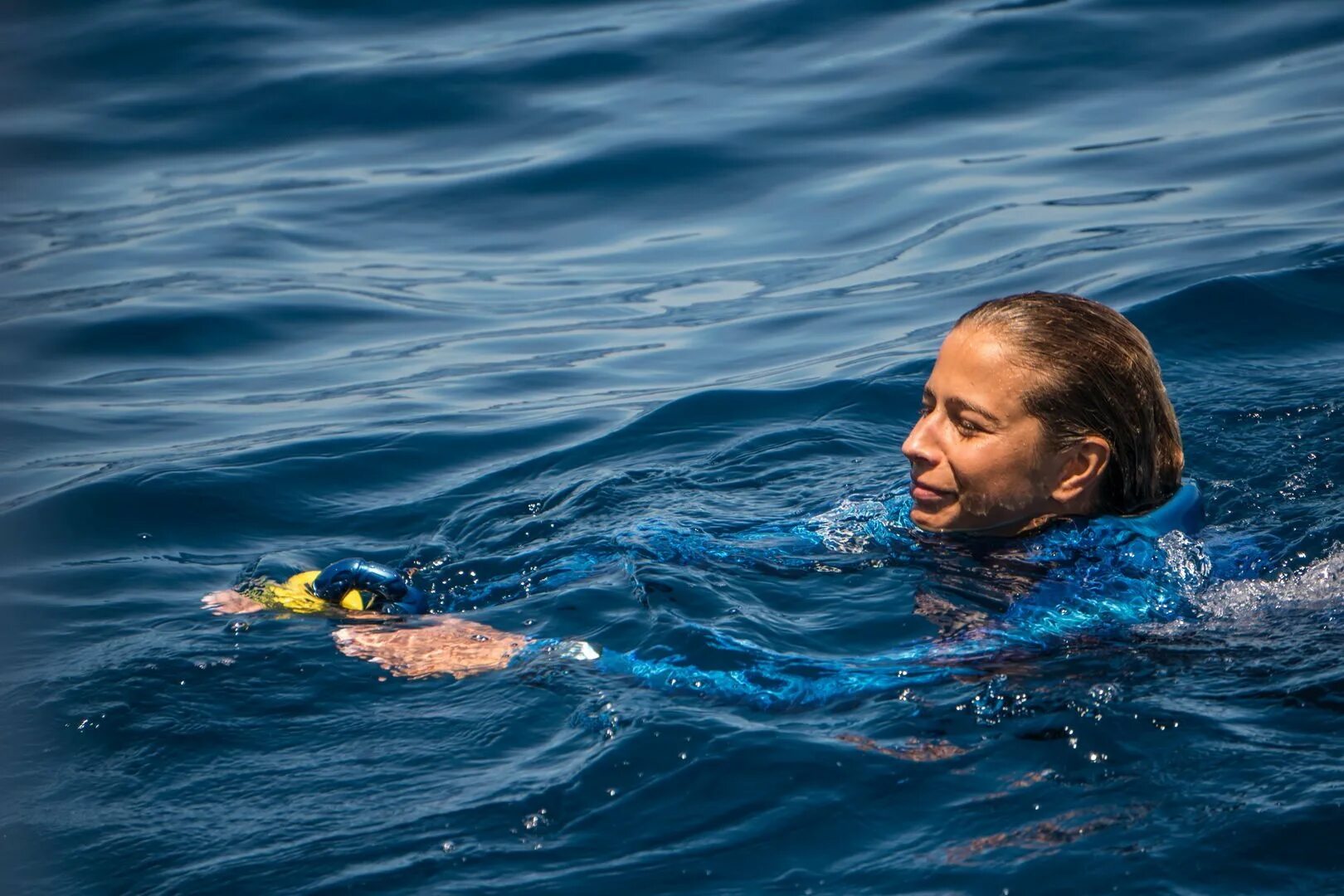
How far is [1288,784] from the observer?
318 centimetres

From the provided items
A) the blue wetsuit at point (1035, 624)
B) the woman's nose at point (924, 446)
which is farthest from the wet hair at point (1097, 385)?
the woman's nose at point (924, 446)

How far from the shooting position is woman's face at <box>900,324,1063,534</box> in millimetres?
4082

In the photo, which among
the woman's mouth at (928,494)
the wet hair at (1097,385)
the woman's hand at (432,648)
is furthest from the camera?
the woman's mouth at (928,494)

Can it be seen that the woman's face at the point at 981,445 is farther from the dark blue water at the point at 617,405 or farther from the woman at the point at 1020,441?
the dark blue water at the point at 617,405

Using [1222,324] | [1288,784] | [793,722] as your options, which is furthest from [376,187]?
[1288,784]

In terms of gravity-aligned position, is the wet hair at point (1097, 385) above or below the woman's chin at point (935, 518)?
above

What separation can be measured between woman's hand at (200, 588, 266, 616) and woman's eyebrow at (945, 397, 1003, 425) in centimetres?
207

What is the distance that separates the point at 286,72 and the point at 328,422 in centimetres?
671

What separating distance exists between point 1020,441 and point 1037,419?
0.07m

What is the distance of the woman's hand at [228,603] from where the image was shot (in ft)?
14.7

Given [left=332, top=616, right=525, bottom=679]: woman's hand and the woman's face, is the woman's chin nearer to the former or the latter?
the woman's face

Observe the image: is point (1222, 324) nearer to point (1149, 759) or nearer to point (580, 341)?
point (580, 341)

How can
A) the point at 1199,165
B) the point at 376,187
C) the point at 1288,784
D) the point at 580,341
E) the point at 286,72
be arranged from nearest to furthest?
the point at 1288,784 → the point at 580,341 → the point at 1199,165 → the point at 376,187 → the point at 286,72

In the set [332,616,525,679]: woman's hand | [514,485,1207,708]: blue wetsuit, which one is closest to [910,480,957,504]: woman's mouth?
[514,485,1207,708]: blue wetsuit
